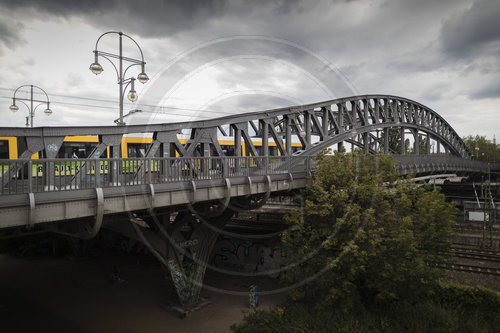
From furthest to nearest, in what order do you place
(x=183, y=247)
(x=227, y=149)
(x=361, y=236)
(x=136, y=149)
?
(x=227, y=149) → (x=136, y=149) → (x=183, y=247) → (x=361, y=236)

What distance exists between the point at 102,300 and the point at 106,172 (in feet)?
38.2

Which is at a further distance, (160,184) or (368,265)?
(368,265)

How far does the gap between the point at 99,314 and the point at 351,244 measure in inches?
604

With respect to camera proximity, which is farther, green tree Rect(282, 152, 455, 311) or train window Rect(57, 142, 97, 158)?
train window Rect(57, 142, 97, 158)

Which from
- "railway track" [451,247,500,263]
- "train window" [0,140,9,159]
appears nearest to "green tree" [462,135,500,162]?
"railway track" [451,247,500,263]

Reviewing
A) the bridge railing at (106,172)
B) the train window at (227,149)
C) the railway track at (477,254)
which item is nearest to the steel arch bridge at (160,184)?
the bridge railing at (106,172)

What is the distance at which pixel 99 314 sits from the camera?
19094 millimetres

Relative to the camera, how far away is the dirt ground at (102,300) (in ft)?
58.5

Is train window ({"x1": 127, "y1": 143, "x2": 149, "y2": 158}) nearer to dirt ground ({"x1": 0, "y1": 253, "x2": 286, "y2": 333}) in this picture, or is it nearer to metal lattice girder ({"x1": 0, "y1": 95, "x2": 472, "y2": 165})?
metal lattice girder ({"x1": 0, "y1": 95, "x2": 472, "y2": 165})

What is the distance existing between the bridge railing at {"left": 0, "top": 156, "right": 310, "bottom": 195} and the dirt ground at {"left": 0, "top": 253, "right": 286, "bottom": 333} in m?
9.00

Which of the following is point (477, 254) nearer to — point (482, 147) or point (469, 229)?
point (469, 229)

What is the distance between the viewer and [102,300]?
21250 mm

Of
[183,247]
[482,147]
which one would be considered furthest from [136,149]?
[482,147]

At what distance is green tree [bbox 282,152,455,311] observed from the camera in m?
17.0
